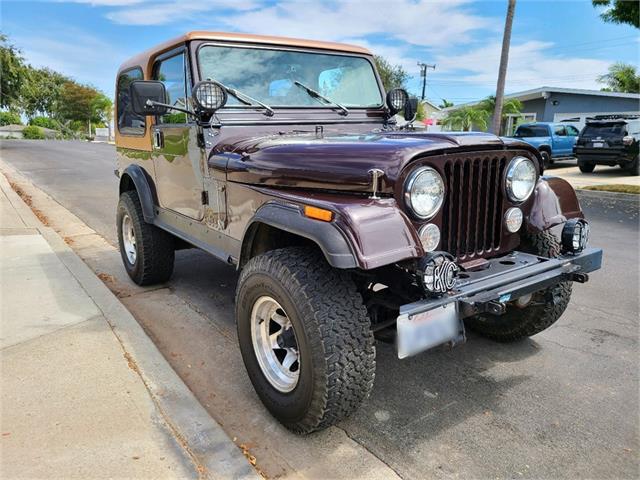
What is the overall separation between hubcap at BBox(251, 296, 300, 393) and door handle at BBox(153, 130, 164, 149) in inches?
78.6

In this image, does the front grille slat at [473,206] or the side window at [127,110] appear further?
the side window at [127,110]

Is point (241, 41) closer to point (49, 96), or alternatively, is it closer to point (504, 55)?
point (504, 55)

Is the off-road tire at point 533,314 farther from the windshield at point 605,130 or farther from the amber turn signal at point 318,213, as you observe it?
the windshield at point 605,130

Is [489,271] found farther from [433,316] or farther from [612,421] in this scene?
[612,421]

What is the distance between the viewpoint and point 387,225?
7.33ft

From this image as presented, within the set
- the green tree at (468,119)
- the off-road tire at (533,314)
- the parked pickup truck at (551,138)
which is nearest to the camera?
the off-road tire at (533,314)

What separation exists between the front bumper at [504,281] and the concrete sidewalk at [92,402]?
112 centimetres

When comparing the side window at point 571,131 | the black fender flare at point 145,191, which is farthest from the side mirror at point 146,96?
the side window at point 571,131

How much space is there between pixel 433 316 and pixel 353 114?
222 cm

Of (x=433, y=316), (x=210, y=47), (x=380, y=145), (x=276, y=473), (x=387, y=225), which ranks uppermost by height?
(x=210, y=47)

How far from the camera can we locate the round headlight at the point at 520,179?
2.83 meters

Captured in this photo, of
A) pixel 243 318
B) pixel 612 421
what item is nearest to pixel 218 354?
pixel 243 318

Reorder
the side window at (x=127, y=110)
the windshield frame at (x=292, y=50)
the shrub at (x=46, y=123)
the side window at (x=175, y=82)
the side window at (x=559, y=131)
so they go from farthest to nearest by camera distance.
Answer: the shrub at (x=46, y=123) → the side window at (x=559, y=131) → the side window at (x=127, y=110) → the side window at (x=175, y=82) → the windshield frame at (x=292, y=50)

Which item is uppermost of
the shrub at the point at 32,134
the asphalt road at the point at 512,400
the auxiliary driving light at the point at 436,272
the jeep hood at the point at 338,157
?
the shrub at the point at 32,134
